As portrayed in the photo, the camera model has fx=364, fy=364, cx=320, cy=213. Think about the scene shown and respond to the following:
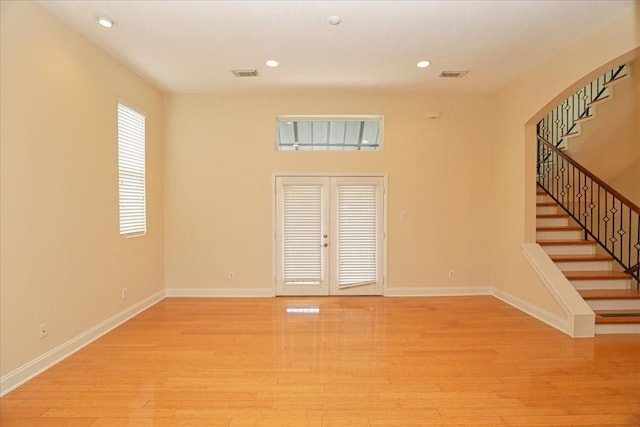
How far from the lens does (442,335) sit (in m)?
4.16

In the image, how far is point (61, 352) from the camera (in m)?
3.45

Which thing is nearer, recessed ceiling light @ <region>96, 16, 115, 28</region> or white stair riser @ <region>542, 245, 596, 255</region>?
recessed ceiling light @ <region>96, 16, 115, 28</region>

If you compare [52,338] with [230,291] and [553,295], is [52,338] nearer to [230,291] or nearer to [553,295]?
[230,291]

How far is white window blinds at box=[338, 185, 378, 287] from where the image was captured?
19.5ft

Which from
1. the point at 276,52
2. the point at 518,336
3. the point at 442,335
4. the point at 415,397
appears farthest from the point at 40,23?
the point at 518,336

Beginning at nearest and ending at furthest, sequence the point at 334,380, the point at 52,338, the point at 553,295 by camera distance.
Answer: the point at 334,380 → the point at 52,338 → the point at 553,295

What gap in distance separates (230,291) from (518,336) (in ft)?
13.5

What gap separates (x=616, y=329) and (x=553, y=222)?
77.8 inches

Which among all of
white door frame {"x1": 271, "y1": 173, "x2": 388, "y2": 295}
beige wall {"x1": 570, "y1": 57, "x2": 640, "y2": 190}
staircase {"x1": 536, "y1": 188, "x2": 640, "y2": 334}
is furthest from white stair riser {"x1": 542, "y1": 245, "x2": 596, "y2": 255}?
white door frame {"x1": 271, "y1": 173, "x2": 388, "y2": 295}

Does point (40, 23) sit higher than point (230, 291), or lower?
higher

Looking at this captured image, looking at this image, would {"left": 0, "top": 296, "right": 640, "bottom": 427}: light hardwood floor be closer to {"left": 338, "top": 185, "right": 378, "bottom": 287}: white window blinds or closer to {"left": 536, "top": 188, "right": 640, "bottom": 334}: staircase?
{"left": 536, "top": 188, "right": 640, "bottom": 334}: staircase

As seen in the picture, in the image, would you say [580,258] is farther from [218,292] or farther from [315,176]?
[218,292]

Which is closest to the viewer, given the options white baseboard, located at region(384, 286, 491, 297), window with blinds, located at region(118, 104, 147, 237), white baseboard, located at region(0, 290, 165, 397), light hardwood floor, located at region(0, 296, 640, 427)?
light hardwood floor, located at region(0, 296, 640, 427)

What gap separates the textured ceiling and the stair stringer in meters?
2.50
